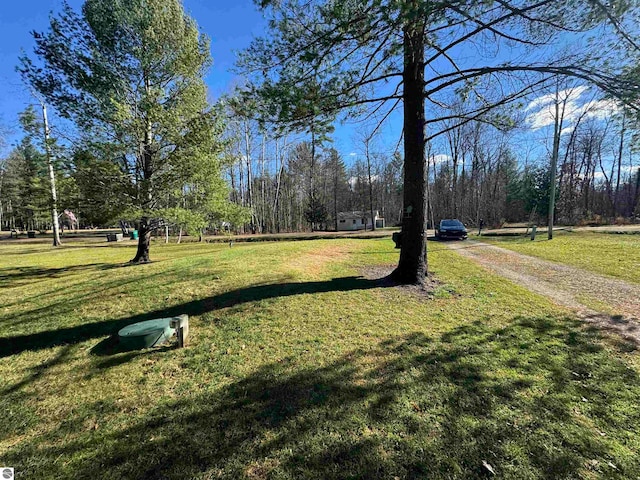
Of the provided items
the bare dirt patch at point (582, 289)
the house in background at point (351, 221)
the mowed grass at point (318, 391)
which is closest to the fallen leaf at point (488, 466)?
the mowed grass at point (318, 391)

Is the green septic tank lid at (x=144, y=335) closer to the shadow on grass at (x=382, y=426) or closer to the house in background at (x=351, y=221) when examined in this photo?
the shadow on grass at (x=382, y=426)

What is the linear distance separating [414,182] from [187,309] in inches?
204

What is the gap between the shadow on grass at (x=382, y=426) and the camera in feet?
6.70

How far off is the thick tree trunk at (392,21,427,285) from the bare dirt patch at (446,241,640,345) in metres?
2.82

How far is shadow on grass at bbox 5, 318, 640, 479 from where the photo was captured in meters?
2.04

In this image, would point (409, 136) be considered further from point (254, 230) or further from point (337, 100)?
point (254, 230)

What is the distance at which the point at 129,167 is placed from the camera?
31.2ft

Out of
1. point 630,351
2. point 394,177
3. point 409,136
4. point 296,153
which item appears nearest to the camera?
point 630,351

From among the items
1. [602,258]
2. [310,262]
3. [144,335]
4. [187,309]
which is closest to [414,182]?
[310,262]

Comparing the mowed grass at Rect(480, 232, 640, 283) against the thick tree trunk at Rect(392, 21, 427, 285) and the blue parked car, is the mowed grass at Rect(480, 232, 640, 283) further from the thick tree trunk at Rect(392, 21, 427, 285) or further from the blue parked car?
the thick tree trunk at Rect(392, 21, 427, 285)

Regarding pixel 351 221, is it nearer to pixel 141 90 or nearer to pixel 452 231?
pixel 452 231

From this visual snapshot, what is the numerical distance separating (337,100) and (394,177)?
47.9m

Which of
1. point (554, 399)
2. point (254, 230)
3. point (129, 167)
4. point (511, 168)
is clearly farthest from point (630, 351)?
point (511, 168)

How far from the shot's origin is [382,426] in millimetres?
2420
